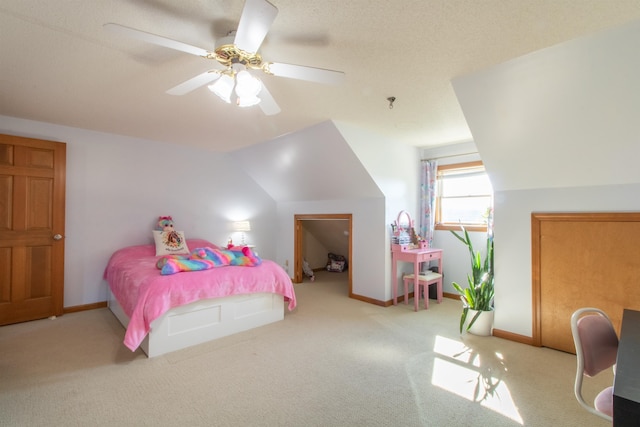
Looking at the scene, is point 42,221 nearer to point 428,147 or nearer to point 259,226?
point 259,226

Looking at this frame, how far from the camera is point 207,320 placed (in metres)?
2.98

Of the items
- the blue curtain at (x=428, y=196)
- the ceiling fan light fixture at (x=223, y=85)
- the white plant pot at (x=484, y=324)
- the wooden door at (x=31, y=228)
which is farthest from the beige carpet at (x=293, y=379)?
the ceiling fan light fixture at (x=223, y=85)

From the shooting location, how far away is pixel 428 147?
465 cm

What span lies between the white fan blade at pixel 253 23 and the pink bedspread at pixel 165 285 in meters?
2.16

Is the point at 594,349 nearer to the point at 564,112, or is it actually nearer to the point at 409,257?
the point at 564,112

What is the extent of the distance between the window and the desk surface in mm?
2802

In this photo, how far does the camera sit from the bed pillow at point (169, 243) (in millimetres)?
4141

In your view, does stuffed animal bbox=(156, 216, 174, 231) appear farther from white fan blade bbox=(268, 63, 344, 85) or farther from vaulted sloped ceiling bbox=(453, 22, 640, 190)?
vaulted sloped ceiling bbox=(453, 22, 640, 190)

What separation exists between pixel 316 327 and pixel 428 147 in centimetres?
315

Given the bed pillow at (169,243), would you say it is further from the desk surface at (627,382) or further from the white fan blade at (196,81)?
the desk surface at (627,382)

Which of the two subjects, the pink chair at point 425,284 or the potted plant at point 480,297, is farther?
the pink chair at point 425,284

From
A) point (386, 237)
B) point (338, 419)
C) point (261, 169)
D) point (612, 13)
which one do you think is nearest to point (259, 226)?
point (261, 169)

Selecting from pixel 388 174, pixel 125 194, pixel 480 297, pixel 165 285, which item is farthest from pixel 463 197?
pixel 125 194

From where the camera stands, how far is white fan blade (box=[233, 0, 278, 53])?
4.13 ft
